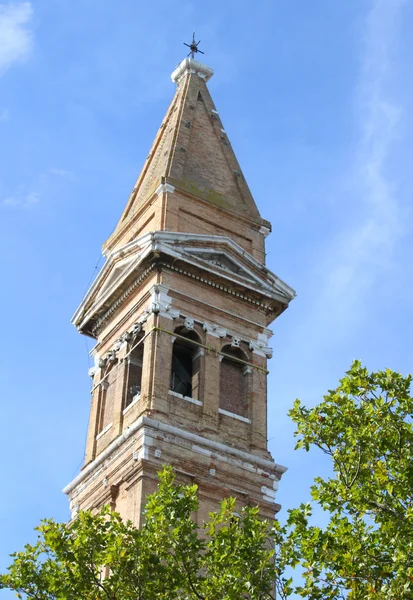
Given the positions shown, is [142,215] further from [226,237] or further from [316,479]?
[316,479]

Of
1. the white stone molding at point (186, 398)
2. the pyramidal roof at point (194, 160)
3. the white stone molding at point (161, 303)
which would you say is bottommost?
the white stone molding at point (186, 398)

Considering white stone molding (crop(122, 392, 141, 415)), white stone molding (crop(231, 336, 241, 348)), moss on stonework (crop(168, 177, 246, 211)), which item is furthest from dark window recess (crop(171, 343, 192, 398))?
moss on stonework (crop(168, 177, 246, 211))

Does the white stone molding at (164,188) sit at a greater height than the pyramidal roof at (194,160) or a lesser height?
lesser

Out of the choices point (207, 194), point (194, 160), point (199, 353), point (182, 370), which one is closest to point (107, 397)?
point (182, 370)

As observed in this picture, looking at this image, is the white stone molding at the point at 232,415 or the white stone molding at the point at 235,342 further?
the white stone molding at the point at 235,342

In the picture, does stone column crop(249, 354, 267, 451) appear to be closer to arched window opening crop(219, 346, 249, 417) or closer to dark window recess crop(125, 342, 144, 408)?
arched window opening crop(219, 346, 249, 417)

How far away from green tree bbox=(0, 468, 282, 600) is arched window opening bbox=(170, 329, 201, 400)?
12800 mm

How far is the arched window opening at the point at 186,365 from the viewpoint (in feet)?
120

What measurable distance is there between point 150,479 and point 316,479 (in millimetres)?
10649

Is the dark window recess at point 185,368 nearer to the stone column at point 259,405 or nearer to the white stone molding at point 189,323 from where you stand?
the white stone molding at point 189,323

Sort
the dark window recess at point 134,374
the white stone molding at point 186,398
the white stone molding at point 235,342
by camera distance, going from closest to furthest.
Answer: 1. the white stone molding at point 186,398
2. the dark window recess at point 134,374
3. the white stone molding at point 235,342

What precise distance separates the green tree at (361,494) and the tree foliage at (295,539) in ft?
0.06

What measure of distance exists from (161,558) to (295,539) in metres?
2.58

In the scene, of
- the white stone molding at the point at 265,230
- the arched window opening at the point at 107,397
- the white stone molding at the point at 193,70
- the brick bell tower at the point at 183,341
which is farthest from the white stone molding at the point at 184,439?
the white stone molding at the point at 193,70
